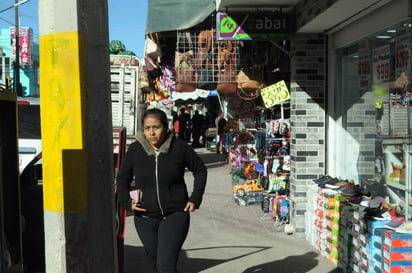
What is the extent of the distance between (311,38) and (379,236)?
10.3 feet

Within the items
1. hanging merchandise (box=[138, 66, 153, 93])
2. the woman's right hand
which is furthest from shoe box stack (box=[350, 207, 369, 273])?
hanging merchandise (box=[138, 66, 153, 93])

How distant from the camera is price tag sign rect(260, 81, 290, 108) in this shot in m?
6.75

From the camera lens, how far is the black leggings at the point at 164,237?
368 cm

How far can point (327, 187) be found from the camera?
5.77 m

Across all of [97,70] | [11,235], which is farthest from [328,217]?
[97,70]

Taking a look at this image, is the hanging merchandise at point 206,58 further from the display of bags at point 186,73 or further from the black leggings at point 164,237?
the black leggings at point 164,237

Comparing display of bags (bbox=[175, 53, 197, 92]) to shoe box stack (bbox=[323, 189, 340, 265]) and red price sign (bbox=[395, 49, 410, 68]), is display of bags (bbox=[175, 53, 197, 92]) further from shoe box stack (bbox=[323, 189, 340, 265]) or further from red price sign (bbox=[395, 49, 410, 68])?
red price sign (bbox=[395, 49, 410, 68])

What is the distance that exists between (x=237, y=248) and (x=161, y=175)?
9.00 ft

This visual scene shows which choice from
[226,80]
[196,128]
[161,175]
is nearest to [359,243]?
[161,175]

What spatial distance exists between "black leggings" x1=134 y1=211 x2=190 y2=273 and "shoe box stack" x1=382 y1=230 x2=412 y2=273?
5.38 ft

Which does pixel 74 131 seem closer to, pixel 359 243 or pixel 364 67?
pixel 359 243

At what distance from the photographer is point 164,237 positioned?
3.71 meters

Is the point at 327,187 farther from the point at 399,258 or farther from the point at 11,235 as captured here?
the point at 11,235

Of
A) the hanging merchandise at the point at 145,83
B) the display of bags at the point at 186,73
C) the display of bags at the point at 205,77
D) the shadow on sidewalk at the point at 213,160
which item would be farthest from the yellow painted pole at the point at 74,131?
the shadow on sidewalk at the point at 213,160
